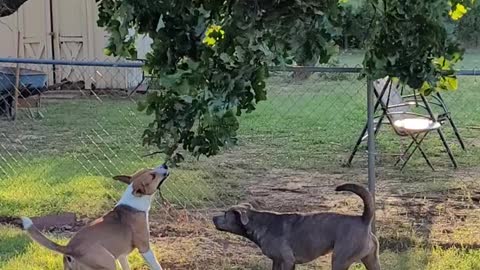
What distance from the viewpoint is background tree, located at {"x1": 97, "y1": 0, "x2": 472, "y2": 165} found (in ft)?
9.87

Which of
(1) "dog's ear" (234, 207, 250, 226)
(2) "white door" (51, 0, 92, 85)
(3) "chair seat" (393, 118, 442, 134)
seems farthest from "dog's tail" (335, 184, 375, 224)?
(2) "white door" (51, 0, 92, 85)

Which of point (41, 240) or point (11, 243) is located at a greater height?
point (41, 240)

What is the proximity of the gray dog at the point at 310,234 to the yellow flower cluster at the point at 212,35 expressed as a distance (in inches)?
60.0

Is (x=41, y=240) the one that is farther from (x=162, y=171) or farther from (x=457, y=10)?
(x=457, y=10)

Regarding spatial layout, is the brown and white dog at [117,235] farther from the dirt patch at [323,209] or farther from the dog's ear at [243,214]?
the dirt patch at [323,209]

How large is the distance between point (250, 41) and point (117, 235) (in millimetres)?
2017

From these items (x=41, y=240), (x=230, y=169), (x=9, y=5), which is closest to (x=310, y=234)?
(x=41, y=240)

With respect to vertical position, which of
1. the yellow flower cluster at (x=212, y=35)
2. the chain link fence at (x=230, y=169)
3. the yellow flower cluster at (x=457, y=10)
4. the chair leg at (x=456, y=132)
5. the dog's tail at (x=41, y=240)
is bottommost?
the chain link fence at (x=230, y=169)

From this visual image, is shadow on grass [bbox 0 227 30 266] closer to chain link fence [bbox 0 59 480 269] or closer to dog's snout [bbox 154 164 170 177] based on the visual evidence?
chain link fence [bbox 0 59 480 269]

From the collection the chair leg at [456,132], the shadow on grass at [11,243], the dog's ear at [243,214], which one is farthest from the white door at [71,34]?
the dog's ear at [243,214]

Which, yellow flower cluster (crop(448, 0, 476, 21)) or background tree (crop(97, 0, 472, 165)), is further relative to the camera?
yellow flower cluster (crop(448, 0, 476, 21))

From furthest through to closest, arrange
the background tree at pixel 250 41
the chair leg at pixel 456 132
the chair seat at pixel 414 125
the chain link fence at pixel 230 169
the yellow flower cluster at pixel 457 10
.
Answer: the chair leg at pixel 456 132 → the chair seat at pixel 414 125 → the chain link fence at pixel 230 169 → the yellow flower cluster at pixel 457 10 → the background tree at pixel 250 41

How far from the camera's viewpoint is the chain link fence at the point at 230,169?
599 cm

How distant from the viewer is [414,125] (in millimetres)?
7988
